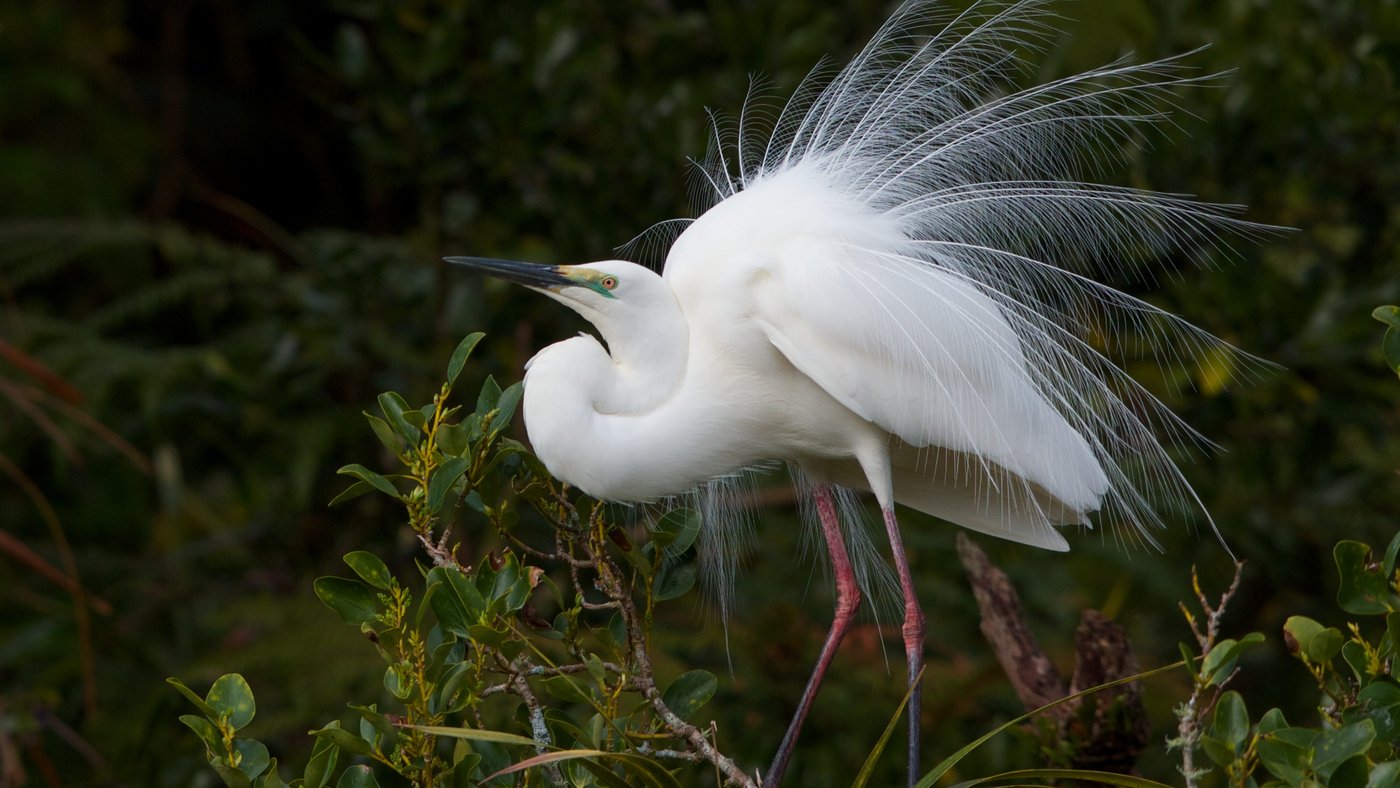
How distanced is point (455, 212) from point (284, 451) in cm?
82

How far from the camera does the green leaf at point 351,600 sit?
1.47 metres

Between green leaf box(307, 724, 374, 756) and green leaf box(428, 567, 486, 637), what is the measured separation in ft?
0.49

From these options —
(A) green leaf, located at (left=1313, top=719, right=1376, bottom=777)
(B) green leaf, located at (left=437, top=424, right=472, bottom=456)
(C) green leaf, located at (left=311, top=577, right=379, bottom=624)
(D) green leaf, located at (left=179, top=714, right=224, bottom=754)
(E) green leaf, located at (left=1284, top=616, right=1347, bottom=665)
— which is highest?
(B) green leaf, located at (left=437, top=424, right=472, bottom=456)

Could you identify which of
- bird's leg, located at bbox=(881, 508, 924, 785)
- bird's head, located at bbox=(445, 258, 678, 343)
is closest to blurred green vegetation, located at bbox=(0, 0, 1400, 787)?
bird's leg, located at bbox=(881, 508, 924, 785)

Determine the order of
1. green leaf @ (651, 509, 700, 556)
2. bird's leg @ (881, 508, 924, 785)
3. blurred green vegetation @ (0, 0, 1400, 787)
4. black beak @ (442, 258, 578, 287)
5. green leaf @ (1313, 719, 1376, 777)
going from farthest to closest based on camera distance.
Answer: blurred green vegetation @ (0, 0, 1400, 787) → bird's leg @ (881, 508, 924, 785) → black beak @ (442, 258, 578, 287) → green leaf @ (651, 509, 700, 556) → green leaf @ (1313, 719, 1376, 777)

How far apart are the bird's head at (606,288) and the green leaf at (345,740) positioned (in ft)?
2.56

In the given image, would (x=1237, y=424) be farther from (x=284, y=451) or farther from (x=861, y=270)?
(x=284, y=451)

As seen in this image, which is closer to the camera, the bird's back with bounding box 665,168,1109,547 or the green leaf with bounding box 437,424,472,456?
the green leaf with bounding box 437,424,472,456

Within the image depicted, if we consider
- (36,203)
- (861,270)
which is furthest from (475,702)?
(36,203)

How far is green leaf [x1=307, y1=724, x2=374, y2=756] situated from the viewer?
1.38m

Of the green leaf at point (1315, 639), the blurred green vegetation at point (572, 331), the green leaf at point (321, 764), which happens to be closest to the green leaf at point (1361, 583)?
the green leaf at point (1315, 639)

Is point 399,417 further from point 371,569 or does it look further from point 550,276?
point 550,276

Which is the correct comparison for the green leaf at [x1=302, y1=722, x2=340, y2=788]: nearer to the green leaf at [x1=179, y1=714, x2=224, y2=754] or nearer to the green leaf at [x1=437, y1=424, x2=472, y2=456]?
the green leaf at [x1=179, y1=714, x2=224, y2=754]

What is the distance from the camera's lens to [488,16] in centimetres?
342
